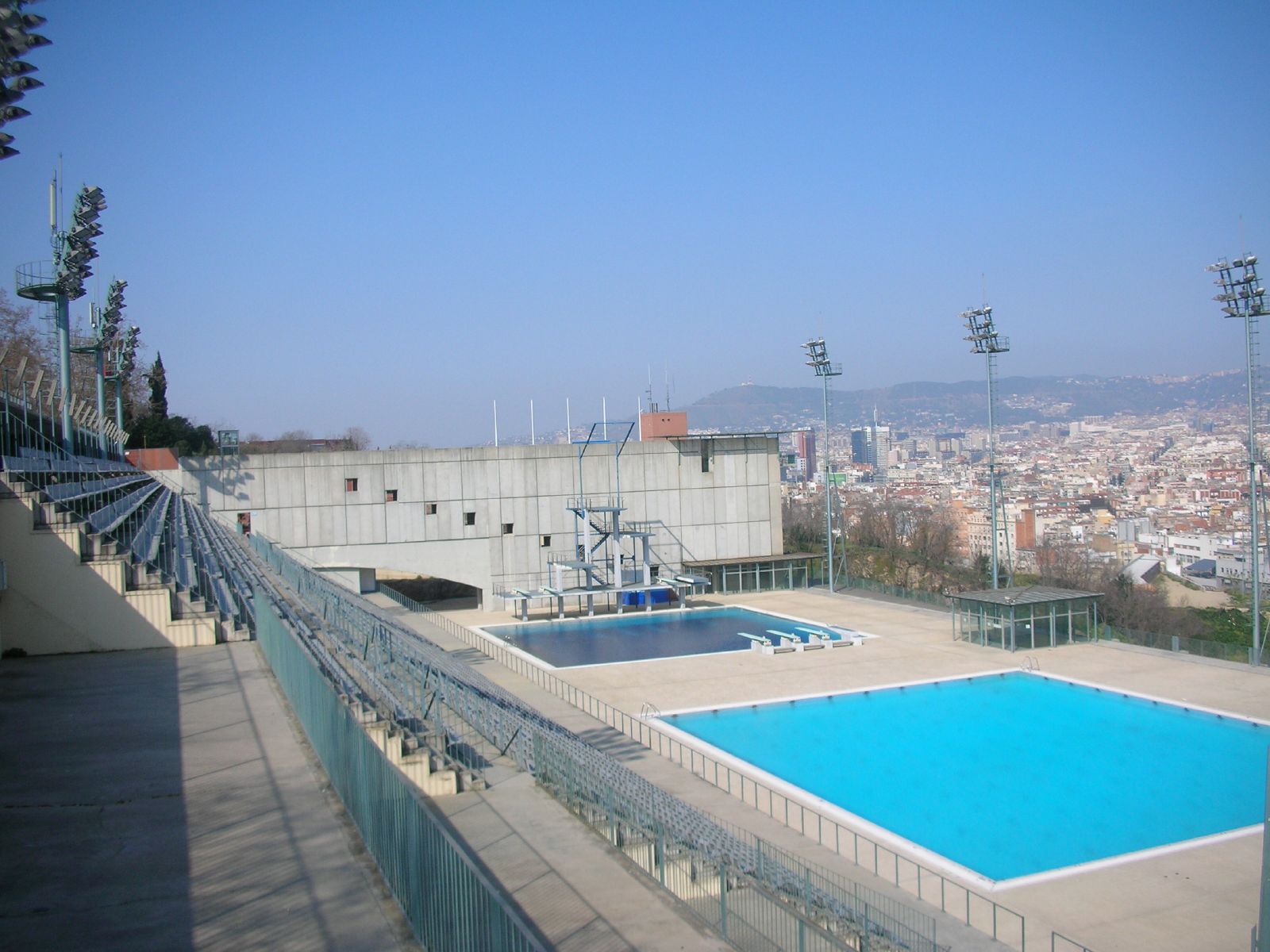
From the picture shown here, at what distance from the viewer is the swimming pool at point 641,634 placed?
3072 centimetres

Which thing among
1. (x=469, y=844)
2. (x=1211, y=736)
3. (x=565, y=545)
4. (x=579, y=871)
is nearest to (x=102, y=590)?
(x=469, y=844)

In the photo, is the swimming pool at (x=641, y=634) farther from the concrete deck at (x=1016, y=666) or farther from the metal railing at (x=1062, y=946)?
the metal railing at (x=1062, y=946)

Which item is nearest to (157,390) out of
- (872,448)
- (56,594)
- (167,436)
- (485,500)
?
(167,436)

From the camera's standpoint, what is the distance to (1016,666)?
89.2 feet

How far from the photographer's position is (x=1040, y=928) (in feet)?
39.1

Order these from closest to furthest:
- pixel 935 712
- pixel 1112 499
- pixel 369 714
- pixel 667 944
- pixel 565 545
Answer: pixel 667 944 < pixel 369 714 < pixel 935 712 < pixel 565 545 < pixel 1112 499

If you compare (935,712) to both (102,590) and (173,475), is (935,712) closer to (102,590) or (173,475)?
(102,590)

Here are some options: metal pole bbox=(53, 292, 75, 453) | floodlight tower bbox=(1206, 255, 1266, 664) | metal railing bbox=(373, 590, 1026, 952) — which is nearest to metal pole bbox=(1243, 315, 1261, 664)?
floodlight tower bbox=(1206, 255, 1266, 664)

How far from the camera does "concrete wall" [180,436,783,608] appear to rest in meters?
38.7

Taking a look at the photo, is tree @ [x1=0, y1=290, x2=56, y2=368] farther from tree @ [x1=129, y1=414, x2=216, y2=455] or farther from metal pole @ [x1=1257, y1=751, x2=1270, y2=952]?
metal pole @ [x1=1257, y1=751, x2=1270, y2=952]

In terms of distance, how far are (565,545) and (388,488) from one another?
7274 mm

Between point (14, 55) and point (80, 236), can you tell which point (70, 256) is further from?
point (14, 55)

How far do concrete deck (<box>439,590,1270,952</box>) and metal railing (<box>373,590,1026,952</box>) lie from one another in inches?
13.4

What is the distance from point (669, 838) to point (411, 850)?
17.3 ft
